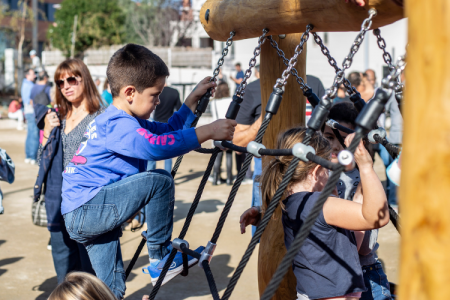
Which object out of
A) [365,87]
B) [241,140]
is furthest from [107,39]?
[241,140]

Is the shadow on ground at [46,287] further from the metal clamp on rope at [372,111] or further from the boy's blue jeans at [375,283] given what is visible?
the metal clamp on rope at [372,111]

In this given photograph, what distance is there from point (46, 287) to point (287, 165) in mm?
2536

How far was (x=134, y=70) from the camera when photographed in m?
2.09

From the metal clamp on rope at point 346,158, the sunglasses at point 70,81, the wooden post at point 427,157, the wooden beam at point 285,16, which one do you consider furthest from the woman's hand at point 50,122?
the wooden post at point 427,157

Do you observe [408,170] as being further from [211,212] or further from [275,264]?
[211,212]

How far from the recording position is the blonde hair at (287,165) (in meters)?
1.84

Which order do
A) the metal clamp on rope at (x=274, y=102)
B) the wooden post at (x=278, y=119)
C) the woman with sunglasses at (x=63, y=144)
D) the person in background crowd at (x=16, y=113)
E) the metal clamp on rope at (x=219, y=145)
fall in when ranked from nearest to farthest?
1. the metal clamp on rope at (x=274, y=102)
2. the metal clamp on rope at (x=219, y=145)
3. the wooden post at (x=278, y=119)
4. the woman with sunglasses at (x=63, y=144)
5. the person in background crowd at (x=16, y=113)

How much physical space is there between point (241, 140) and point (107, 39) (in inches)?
991

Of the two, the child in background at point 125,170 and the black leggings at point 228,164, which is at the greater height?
the child in background at point 125,170

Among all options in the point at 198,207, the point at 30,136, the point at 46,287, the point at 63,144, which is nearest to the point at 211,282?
the point at 63,144

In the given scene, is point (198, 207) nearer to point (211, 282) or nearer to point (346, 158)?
point (211, 282)

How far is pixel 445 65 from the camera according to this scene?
90 cm

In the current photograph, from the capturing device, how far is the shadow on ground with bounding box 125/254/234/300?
349 cm

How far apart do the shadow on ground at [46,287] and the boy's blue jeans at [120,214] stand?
1509 millimetres
